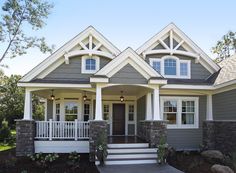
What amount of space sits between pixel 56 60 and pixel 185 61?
6.89 m

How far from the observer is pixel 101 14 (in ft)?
43.9

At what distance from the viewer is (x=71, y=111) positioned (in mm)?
15266

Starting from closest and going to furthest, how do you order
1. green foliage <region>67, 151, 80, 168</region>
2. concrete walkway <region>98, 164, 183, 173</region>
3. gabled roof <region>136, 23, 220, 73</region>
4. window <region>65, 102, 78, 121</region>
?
concrete walkway <region>98, 164, 183, 173</region>
green foliage <region>67, 151, 80, 168</region>
gabled roof <region>136, 23, 220, 73</region>
window <region>65, 102, 78, 121</region>

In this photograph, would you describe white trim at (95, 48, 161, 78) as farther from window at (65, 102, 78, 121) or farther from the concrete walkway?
window at (65, 102, 78, 121)

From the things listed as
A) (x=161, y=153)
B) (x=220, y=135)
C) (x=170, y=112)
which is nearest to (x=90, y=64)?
(x=170, y=112)

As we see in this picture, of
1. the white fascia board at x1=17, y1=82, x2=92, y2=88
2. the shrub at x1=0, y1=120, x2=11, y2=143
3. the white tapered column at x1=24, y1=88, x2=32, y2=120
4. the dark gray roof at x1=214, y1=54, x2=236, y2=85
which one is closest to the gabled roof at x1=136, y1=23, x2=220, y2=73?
the dark gray roof at x1=214, y1=54, x2=236, y2=85

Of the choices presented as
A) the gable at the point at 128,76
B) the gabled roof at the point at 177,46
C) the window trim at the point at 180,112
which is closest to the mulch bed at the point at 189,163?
the window trim at the point at 180,112

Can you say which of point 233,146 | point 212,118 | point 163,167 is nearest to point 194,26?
point 212,118

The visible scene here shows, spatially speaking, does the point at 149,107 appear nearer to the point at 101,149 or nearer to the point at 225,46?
the point at 101,149

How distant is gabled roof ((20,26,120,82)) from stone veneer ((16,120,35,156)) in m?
2.97

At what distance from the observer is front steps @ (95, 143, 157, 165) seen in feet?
35.8

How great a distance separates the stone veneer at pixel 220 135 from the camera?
38.9ft

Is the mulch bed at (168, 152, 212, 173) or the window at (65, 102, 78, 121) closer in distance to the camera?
the mulch bed at (168, 152, 212, 173)

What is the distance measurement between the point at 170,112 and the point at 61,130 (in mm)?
5608
